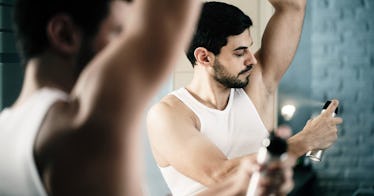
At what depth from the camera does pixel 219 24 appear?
1.54 meters

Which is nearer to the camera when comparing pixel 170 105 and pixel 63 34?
pixel 63 34

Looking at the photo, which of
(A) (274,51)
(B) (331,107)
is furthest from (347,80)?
(B) (331,107)

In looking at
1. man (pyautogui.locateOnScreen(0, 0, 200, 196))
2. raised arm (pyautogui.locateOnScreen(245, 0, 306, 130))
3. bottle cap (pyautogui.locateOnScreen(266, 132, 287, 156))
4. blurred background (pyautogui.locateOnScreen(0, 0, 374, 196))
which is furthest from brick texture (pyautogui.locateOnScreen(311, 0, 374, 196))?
man (pyautogui.locateOnScreen(0, 0, 200, 196))

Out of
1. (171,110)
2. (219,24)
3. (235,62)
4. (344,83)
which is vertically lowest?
(344,83)

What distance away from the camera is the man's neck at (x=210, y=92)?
154 cm

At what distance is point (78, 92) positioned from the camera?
56 centimetres

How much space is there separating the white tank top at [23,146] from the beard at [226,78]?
3.19ft

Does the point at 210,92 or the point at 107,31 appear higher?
the point at 107,31

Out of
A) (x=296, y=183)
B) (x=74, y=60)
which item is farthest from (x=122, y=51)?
(x=296, y=183)

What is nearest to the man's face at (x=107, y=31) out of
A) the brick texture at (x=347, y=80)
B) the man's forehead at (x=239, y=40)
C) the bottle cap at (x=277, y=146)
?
the bottle cap at (x=277, y=146)

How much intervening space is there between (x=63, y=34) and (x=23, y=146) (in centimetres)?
16

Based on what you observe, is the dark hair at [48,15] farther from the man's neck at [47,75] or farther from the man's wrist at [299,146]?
the man's wrist at [299,146]

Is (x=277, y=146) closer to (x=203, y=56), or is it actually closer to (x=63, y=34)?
Result: (x=63, y=34)

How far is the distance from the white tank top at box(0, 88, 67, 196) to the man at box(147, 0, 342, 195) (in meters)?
0.79
